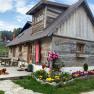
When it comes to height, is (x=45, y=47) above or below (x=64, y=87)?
above

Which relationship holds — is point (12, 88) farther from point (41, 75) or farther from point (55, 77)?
point (41, 75)

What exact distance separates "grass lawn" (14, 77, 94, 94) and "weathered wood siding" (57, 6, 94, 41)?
4.79 metres

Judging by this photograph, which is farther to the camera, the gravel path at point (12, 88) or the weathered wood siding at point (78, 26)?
the weathered wood siding at point (78, 26)

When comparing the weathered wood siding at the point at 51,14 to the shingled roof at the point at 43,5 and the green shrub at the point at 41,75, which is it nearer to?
the shingled roof at the point at 43,5

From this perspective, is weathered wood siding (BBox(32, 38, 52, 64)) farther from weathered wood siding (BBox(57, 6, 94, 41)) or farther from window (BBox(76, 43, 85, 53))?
window (BBox(76, 43, 85, 53))

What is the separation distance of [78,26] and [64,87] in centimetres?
728

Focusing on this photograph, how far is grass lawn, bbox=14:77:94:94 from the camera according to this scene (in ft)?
44.1

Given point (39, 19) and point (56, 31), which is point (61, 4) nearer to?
point (39, 19)

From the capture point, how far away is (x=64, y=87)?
47.8ft

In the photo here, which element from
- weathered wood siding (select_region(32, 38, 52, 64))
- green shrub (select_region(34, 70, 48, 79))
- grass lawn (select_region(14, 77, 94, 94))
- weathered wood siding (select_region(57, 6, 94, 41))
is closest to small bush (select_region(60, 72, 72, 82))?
grass lawn (select_region(14, 77, 94, 94))

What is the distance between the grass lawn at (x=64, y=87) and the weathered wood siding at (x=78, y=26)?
4789mm

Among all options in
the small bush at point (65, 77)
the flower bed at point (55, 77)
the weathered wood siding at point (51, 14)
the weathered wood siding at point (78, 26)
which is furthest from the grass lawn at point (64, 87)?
the weathered wood siding at point (51, 14)

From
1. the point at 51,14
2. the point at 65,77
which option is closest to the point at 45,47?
the point at 51,14

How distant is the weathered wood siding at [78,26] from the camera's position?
→ 1938 cm
